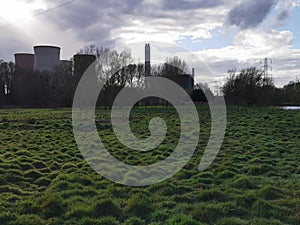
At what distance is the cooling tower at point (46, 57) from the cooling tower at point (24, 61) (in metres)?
5.27

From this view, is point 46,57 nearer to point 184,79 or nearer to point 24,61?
point 24,61

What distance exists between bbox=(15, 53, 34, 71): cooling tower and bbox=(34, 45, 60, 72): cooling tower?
5.27 meters

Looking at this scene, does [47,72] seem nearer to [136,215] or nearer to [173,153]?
[173,153]

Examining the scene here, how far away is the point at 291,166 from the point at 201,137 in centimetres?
552

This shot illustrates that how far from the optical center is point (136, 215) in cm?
491

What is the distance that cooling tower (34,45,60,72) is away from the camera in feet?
172

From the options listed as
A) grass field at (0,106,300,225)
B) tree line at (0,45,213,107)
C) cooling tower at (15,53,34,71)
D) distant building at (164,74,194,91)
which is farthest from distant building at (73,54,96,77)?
cooling tower at (15,53,34,71)

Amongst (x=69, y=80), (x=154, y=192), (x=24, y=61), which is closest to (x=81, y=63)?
(x=69, y=80)

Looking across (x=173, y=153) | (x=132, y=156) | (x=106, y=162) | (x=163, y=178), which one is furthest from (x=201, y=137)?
(x=163, y=178)

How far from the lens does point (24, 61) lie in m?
62.5

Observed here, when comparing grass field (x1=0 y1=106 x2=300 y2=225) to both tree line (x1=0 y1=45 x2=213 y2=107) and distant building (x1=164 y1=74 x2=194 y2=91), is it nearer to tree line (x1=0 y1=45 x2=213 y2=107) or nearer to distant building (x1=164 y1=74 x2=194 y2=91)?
tree line (x1=0 y1=45 x2=213 y2=107)

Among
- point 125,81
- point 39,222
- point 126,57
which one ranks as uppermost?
point 126,57

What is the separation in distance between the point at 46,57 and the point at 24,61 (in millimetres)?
9686

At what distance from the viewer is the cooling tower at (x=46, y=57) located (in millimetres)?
52375
